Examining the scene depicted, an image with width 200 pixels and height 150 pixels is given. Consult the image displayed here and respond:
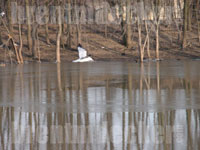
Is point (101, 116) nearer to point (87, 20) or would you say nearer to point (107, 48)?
point (107, 48)

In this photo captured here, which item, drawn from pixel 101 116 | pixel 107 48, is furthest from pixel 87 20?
pixel 101 116

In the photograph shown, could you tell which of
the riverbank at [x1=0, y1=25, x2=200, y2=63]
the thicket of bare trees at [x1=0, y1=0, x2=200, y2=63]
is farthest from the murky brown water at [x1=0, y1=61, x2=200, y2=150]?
the riverbank at [x1=0, y1=25, x2=200, y2=63]

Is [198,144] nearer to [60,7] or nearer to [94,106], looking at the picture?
[94,106]

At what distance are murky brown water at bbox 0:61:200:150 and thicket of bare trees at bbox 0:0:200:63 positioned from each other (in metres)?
18.3

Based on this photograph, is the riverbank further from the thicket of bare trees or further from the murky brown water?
the murky brown water

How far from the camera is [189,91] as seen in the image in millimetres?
15398

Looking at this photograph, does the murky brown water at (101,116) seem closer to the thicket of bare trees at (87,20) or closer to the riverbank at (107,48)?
the thicket of bare trees at (87,20)

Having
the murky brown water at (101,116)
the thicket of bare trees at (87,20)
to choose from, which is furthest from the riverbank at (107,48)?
the murky brown water at (101,116)

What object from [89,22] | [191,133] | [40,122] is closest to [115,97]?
[40,122]

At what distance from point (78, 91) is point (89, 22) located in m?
41.7

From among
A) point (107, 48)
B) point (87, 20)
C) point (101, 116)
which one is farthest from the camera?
point (87, 20)

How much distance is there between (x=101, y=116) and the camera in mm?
10844

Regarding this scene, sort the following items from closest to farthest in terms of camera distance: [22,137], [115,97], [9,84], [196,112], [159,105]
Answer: [22,137], [196,112], [159,105], [115,97], [9,84]

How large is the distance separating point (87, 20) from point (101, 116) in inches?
1913
